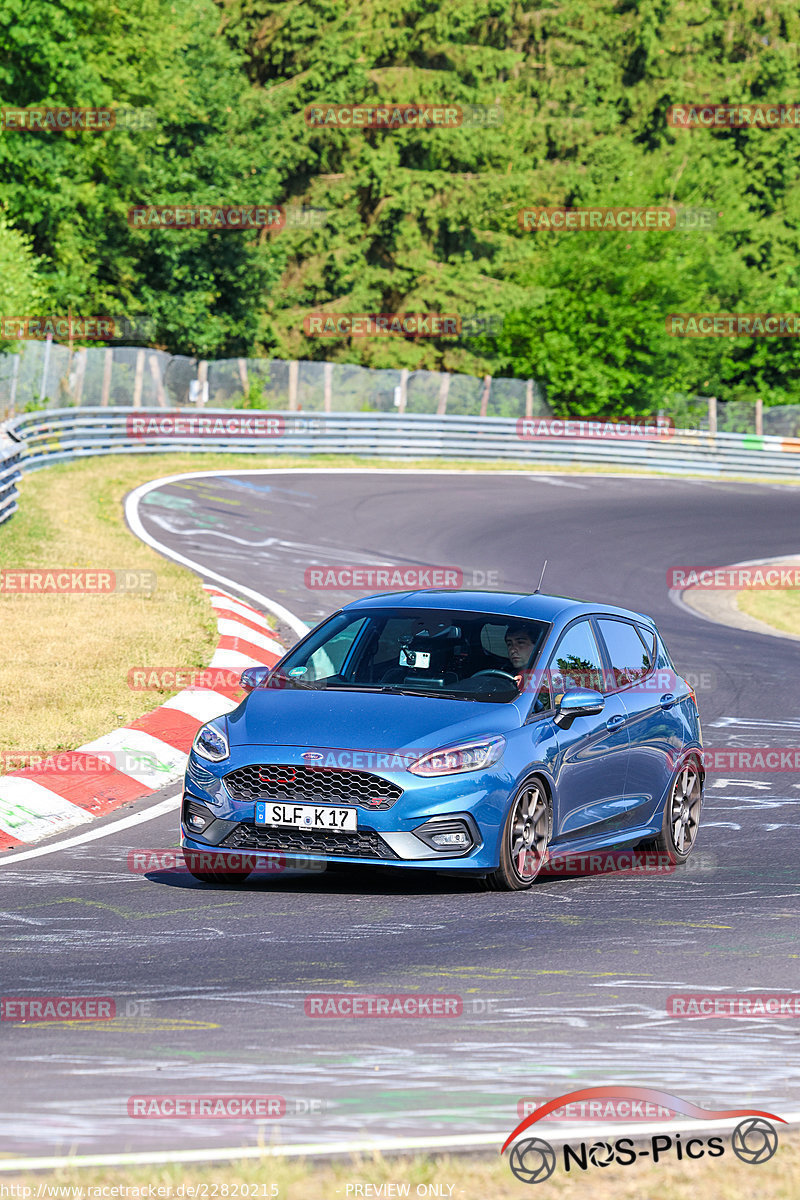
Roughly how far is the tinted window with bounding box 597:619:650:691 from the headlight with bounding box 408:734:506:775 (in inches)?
65.4

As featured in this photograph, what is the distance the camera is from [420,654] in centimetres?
947

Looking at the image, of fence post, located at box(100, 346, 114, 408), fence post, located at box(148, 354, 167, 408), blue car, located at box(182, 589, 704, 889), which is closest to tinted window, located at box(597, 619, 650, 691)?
blue car, located at box(182, 589, 704, 889)

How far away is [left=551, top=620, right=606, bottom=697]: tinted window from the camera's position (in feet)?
31.2

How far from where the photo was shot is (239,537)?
25156mm

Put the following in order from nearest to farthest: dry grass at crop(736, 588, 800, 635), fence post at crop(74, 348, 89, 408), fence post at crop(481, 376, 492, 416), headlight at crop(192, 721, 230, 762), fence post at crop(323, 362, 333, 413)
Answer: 1. headlight at crop(192, 721, 230, 762)
2. dry grass at crop(736, 588, 800, 635)
3. fence post at crop(74, 348, 89, 408)
4. fence post at crop(323, 362, 333, 413)
5. fence post at crop(481, 376, 492, 416)

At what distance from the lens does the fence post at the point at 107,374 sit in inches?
1497

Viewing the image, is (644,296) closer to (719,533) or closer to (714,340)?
(714,340)

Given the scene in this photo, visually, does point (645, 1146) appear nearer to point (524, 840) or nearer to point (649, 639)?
point (524, 840)

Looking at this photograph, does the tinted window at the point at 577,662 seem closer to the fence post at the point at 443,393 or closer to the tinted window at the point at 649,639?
the tinted window at the point at 649,639

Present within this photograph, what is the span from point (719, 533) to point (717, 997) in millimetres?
24189

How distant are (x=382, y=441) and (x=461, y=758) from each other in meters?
31.3

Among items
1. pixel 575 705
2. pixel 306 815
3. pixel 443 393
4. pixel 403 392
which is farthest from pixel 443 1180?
pixel 443 393

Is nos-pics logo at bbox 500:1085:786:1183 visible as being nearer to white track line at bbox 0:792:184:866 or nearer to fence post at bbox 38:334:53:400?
white track line at bbox 0:792:184:866

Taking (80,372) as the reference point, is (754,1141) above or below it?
below
